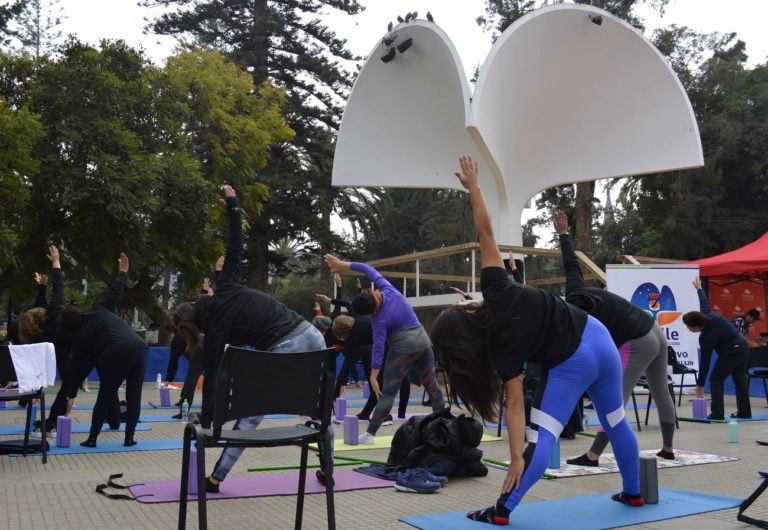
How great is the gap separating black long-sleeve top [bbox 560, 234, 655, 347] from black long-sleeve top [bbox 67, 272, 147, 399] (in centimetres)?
450

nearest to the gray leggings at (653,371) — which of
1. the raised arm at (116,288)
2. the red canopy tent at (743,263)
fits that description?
the raised arm at (116,288)

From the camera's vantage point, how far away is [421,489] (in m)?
5.69

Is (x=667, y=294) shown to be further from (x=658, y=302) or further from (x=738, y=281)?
(x=738, y=281)

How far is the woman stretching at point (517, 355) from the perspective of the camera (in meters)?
4.44

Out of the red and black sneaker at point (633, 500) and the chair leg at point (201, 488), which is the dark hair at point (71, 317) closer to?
the chair leg at point (201, 488)

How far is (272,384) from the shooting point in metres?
4.10

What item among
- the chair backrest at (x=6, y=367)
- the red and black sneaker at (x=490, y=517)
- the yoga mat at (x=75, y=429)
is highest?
the chair backrest at (x=6, y=367)

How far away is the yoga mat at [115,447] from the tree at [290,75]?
24.9 m

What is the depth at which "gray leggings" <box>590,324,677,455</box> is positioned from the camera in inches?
251

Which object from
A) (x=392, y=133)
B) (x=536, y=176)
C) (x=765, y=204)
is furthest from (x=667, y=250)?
(x=392, y=133)

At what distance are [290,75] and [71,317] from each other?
2878 cm

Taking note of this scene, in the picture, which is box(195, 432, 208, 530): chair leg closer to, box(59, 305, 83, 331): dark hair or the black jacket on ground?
the black jacket on ground

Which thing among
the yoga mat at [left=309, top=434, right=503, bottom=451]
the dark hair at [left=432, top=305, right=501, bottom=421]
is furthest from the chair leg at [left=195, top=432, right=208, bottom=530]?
the yoga mat at [left=309, top=434, right=503, bottom=451]

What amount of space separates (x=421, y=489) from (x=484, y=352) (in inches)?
62.2
